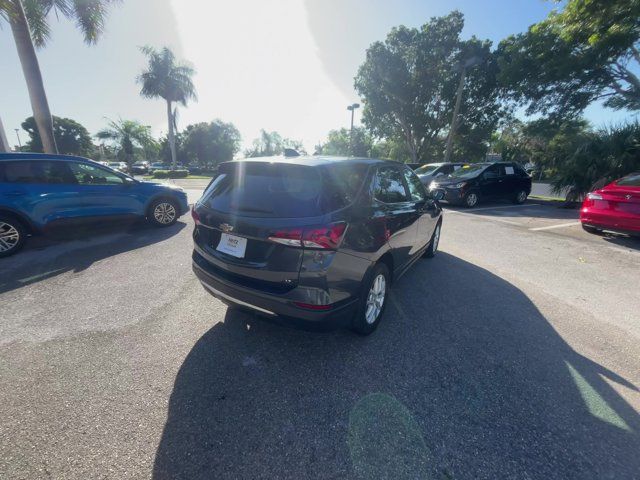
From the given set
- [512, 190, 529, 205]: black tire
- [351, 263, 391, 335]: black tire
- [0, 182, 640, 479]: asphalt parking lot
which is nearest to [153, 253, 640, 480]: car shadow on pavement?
[0, 182, 640, 479]: asphalt parking lot

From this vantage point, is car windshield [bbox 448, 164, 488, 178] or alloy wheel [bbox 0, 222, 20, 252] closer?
alloy wheel [bbox 0, 222, 20, 252]

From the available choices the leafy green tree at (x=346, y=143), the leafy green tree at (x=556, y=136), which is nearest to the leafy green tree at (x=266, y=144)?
the leafy green tree at (x=346, y=143)

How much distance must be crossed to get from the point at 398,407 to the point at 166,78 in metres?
38.1

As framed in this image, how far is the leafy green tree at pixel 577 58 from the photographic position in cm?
1106

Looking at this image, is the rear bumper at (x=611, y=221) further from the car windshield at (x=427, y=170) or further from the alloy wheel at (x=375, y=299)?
the car windshield at (x=427, y=170)

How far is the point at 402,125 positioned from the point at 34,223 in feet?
86.4

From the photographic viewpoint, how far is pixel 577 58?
12.9 meters

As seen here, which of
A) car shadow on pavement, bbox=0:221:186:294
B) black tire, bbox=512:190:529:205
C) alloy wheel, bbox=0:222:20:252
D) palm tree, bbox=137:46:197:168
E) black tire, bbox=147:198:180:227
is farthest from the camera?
palm tree, bbox=137:46:197:168

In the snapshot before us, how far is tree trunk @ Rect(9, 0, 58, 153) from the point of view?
8.27 m

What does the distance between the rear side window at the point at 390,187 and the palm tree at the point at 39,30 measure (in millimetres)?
11822

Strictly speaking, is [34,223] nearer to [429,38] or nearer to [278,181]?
[278,181]

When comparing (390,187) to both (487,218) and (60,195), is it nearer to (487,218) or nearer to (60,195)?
(60,195)

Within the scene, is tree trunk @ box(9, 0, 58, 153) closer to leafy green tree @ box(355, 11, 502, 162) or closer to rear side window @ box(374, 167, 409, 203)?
rear side window @ box(374, 167, 409, 203)

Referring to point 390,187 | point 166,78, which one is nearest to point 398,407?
point 390,187
